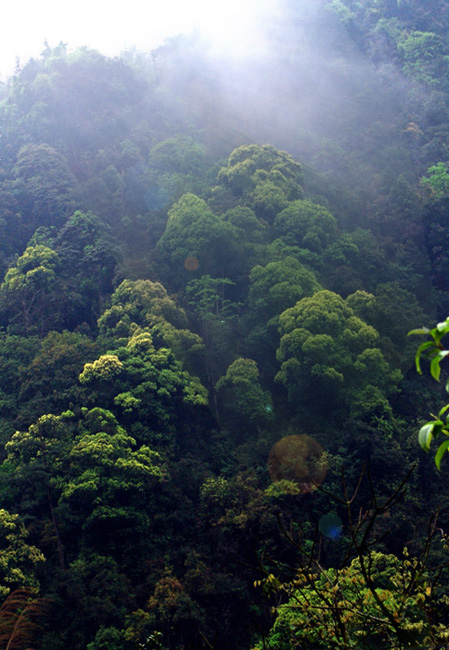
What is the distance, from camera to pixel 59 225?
29.4 metres

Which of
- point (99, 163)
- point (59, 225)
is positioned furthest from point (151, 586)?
point (99, 163)

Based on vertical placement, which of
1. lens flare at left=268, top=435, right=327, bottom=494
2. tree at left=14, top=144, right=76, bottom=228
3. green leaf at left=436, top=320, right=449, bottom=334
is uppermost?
green leaf at left=436, top=320, right=449, bottom=334

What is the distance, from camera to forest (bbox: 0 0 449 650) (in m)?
12.5

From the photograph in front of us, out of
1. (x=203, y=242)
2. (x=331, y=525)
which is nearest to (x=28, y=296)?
(x=203, y=242)

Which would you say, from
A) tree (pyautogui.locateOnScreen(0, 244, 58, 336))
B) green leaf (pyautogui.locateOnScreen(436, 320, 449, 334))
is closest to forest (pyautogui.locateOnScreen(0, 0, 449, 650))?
green leaf (pyautogui.locateOnScreen(436, 320, 449, 334))

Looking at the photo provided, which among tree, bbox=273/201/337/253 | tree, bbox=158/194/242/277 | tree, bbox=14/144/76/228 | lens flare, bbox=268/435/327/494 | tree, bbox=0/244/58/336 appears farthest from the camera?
tree, bbox=14/144/76/228

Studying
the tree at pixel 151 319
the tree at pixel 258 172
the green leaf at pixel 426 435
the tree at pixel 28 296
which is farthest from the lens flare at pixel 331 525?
the tree at pixel 258 172

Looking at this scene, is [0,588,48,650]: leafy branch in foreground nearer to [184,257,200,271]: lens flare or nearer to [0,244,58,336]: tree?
[0,244,58,336]: tree

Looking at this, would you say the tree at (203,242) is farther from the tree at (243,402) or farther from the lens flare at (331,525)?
the lens flare at (331,525)

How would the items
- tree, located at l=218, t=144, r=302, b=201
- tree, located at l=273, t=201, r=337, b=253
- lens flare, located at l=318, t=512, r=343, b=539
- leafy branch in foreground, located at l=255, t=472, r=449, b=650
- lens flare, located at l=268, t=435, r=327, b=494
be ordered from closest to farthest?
leafy branch in foreground, located at l=255, t=472, r=449, b=650 → lens flare, located at l=318, t=512, r=343, b=539 → lens flare, located at l=268, t=435, r=327, b=494 → tree, located at l=273, t=201, r=337, b=253 → tree, located at l=218, t=144, r=302, b=201

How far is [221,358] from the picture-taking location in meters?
23.8

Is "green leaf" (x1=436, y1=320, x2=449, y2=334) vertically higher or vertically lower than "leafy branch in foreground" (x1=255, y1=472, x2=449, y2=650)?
higher

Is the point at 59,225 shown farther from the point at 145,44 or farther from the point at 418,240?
the point at 145,44

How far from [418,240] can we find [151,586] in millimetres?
23741
